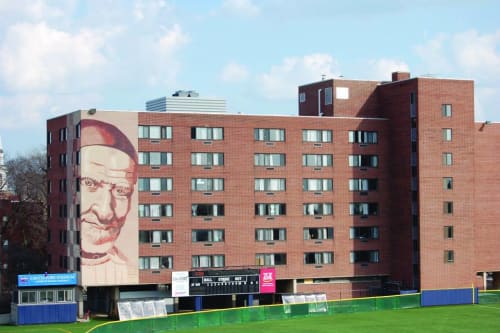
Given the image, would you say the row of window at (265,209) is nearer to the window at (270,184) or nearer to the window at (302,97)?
the window at (270,184)

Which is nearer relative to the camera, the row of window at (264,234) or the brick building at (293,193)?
the brick building at (293,193)

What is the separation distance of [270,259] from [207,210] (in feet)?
27.6

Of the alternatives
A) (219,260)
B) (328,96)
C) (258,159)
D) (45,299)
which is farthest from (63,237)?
(328,96)

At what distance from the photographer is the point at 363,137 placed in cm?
10306

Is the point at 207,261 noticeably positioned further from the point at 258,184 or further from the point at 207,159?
the point at 207,159

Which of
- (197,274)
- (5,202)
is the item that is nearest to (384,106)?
(197,274)

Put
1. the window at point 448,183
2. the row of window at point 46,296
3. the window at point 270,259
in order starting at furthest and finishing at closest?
the window at point 448,183 → the window at point 270,259 → the row of window at point 46,296

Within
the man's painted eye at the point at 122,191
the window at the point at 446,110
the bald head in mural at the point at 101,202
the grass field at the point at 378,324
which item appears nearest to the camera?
the grass field at the point at 378,324

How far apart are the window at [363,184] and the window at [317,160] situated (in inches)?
129

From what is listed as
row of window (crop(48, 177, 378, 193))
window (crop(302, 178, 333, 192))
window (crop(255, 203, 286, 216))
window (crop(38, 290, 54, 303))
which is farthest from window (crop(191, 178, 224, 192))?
window (crop(38, 290, 54, 303))

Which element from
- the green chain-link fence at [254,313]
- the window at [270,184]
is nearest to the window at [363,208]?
the window at [270,184]

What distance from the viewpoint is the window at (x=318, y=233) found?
101 metres

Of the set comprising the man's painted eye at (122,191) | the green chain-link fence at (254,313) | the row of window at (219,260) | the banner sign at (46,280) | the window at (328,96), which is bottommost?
the green chain-link fence at (254,313)

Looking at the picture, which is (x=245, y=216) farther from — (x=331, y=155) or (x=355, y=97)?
(x=355, y=97)
